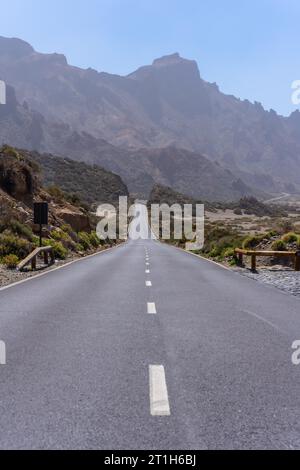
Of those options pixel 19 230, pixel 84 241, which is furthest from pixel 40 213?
pixel 84 241

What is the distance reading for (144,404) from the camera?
17.3 ft

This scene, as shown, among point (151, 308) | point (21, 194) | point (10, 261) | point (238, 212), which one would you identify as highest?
point (21, 194)

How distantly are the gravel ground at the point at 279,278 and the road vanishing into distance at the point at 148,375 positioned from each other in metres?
4.25

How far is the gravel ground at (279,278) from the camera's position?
17202mm

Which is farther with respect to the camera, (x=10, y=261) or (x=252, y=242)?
Answer: (x=252, y=242)

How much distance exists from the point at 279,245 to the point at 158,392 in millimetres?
24651

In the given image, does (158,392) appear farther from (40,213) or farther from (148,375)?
(40,213)

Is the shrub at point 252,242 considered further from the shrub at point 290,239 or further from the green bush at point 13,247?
the green bush at point 13,247

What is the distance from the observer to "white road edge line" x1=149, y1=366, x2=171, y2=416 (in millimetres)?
5082

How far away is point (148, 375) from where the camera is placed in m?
6.33

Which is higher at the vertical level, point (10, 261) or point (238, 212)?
point (238, 212)

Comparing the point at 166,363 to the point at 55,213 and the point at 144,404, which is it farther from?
the point at 55,213

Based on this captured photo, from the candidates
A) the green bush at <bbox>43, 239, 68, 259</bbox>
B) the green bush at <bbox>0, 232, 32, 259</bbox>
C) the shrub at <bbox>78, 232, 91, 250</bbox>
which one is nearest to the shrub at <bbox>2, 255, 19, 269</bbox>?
the green bush at <bbox>0, 232, 32, 259</bbox>

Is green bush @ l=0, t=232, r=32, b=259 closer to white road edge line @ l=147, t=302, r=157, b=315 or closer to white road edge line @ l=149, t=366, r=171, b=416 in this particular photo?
white road edge line @ l=147, t=302, r=157, b=315
